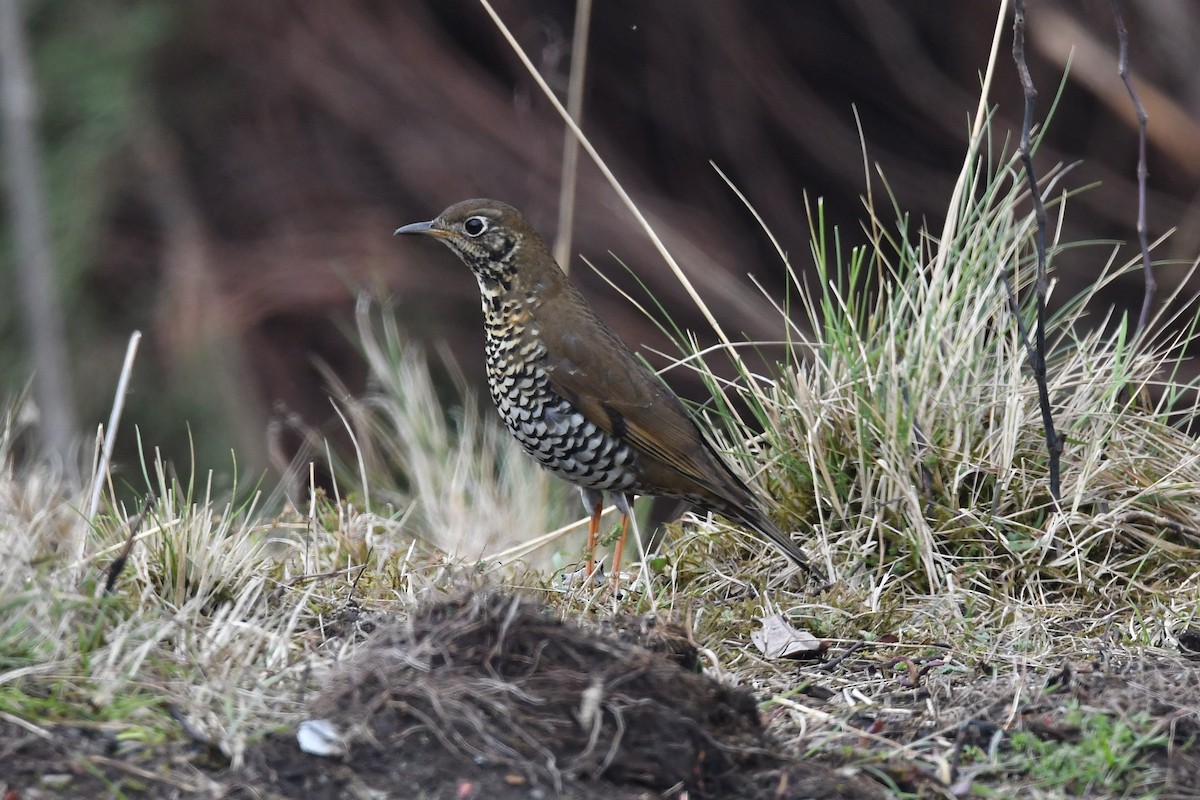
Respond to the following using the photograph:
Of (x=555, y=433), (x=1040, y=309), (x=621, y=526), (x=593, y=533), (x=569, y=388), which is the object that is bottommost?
(x=593, y=533)

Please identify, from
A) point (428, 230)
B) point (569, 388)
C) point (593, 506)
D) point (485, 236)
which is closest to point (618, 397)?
point (569, 388)

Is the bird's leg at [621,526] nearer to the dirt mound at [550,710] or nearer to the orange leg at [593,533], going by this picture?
the orange leg at [593,533]

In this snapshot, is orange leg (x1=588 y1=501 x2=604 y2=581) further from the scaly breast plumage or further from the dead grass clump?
the dead grass clump

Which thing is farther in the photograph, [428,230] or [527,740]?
[428,230]

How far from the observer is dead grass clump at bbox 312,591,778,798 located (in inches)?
94.6

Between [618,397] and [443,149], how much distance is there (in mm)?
5598

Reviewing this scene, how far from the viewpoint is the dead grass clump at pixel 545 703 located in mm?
2402

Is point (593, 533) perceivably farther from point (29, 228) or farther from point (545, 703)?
point (29, 228)

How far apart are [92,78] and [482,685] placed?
23.6 feet

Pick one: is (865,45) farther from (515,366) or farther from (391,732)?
(391,732)

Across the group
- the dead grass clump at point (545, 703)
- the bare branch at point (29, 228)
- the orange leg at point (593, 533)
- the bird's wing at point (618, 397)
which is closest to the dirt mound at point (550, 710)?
the dead grass clump at point (545, 703)

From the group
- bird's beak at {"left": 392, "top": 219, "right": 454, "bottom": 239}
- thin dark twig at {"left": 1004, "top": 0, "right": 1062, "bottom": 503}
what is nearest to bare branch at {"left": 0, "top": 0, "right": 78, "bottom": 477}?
bird's beak at {"left": 392, "top": 219, "right": 454, "bottom": 239}

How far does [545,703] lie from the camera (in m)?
2.46

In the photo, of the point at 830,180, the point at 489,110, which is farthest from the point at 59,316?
the point at 830,180
